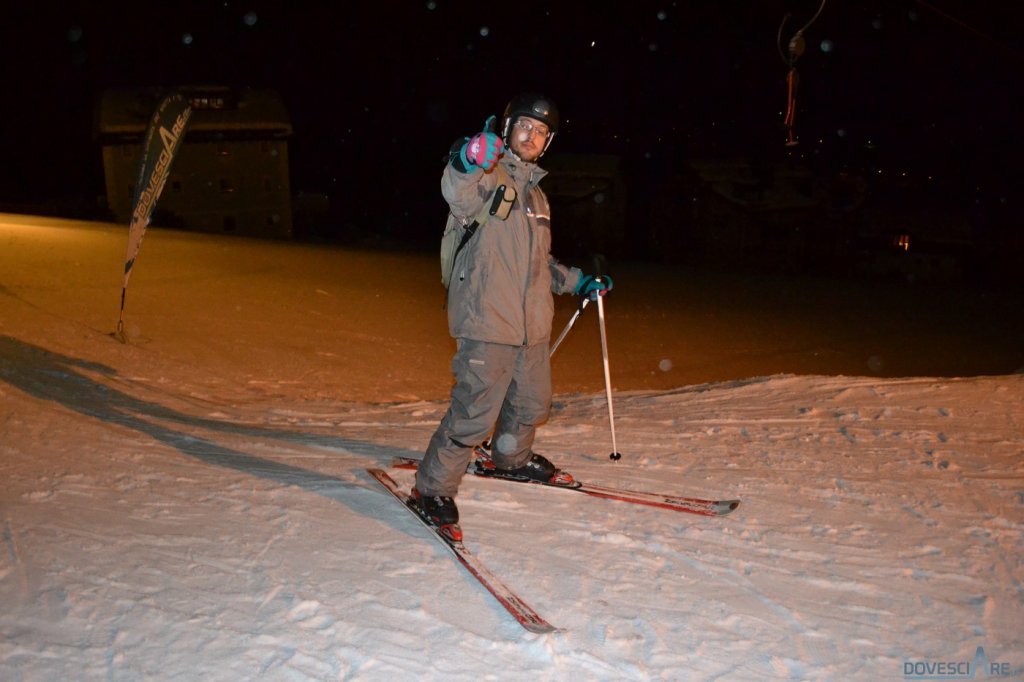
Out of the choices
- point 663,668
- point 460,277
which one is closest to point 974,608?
point 663,668

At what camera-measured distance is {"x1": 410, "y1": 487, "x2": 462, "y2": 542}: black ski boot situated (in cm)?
356

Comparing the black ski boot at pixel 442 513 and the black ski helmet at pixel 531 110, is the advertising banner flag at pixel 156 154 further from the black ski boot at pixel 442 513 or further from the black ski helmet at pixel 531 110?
the black ski boot at pixel 442 513

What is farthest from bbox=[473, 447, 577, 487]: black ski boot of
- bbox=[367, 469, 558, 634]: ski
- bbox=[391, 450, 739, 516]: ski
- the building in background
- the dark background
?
the building in background

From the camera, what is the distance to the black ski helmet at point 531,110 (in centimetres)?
374

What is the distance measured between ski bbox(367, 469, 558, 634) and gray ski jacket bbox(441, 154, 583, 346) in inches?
31.8

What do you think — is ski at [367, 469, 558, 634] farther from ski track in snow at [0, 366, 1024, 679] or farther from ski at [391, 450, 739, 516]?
ski at [391, 450, 739, 516]

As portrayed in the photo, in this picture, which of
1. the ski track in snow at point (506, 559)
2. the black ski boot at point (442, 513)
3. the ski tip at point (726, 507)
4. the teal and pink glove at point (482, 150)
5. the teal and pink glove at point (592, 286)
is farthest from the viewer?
the teal and pink glove at point (592, 286)

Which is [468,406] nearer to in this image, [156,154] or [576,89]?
[156,154]

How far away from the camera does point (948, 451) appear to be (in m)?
5.13

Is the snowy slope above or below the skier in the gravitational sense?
below

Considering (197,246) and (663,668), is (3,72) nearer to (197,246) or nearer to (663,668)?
(197,246)

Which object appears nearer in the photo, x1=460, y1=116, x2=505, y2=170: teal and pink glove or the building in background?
x1=460, y1=116, x2=505, y2=170: teal and pink glove

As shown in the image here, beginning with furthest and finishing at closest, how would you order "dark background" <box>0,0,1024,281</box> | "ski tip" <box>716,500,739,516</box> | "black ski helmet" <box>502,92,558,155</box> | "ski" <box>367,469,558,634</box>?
"dark background" <box>0,0,1024,281</box> < "ski tip" <box>716,500,739,516</box> < "black ski helmet" <box>502,92,558,155</box> < "ski" <box>367,469,558,634</box>

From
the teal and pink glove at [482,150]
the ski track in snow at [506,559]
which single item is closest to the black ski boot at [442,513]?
the ski track in snow at [506,559]
